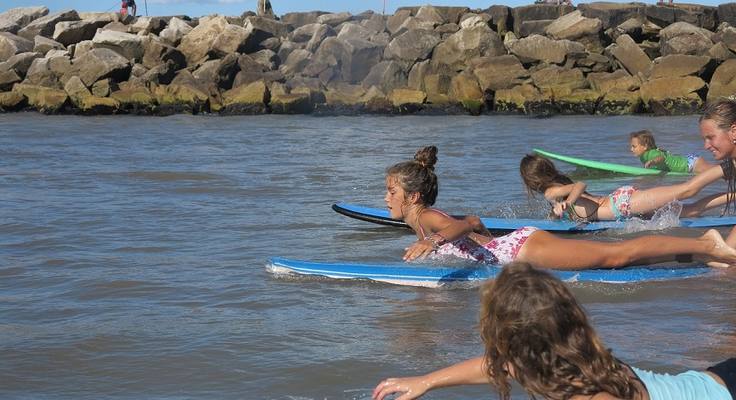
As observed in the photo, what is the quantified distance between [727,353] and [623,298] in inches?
47.6

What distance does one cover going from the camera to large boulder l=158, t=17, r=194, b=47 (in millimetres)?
29797

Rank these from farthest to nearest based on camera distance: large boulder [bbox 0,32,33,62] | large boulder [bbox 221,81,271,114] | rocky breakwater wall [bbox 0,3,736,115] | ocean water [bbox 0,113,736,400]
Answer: large boulder [bbox 0,32,33,62]
large boulder [bbox 221,81,271,114]
rocky breakwater wall [bbox 0,3,736,115]
ocean water [bbox 0,113,736,400]

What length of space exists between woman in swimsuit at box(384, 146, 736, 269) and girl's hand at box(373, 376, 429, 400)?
2719 mm

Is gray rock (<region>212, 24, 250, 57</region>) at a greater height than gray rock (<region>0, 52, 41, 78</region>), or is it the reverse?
gray rock (<region>212, 24, 250, 57</region>)

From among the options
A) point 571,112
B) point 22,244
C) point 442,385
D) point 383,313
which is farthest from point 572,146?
point 442,385

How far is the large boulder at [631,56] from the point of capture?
2592 centimetres

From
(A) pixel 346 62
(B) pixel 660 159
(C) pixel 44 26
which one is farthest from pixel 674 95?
(C) pixel 44 26

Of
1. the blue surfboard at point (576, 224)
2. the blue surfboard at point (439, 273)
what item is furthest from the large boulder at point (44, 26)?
the blue surfboard at point (439, 273)

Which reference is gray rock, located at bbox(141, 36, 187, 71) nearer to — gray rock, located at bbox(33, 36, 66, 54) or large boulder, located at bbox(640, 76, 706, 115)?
gray rock, located at bbox(33, 36, 66, 54)

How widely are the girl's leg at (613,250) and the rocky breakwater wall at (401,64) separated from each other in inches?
723

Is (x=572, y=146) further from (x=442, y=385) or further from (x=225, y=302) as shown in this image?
(x=442, y=385)

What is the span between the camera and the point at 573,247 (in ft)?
20.5

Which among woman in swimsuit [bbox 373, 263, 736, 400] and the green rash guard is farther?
the green rash guard

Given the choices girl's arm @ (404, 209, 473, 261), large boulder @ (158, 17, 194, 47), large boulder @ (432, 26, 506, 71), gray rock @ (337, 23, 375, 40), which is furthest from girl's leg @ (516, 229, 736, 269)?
large boulder @ (158, 17, 194, 47)
